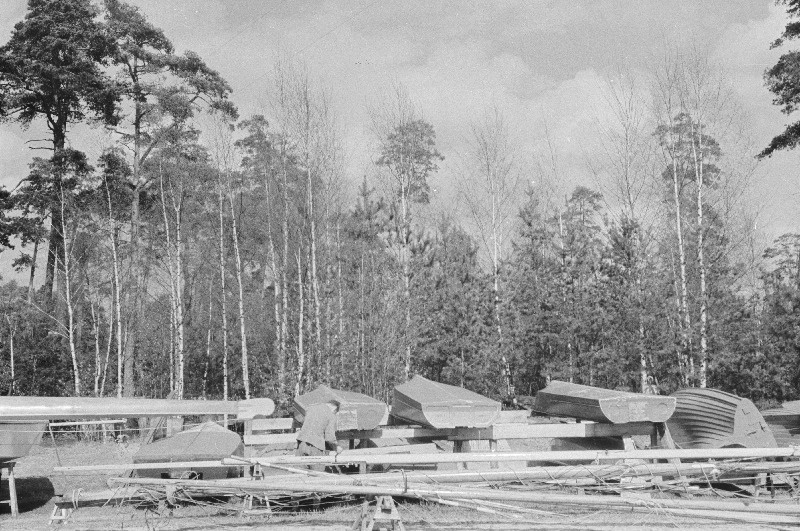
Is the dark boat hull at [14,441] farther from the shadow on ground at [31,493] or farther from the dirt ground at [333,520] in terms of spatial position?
the shadow on ground at [31,493]

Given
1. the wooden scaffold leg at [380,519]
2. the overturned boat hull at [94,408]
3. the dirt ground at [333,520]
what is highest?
the overturned boat hull at [94,408]

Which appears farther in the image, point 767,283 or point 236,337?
point 236,337

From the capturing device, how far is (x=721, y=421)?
1109cm

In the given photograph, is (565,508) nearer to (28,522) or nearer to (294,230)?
(28,522)

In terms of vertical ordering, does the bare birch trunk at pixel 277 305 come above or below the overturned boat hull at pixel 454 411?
above

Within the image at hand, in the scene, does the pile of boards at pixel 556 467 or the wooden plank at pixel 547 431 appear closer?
the pile of boards at pixel 556 467

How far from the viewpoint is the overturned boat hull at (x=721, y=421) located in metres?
11.0

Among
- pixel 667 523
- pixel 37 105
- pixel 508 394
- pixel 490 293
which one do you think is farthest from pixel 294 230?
pixel 667 523

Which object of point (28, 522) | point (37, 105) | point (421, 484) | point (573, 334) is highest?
point (37, 105)

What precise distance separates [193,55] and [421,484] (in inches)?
1020

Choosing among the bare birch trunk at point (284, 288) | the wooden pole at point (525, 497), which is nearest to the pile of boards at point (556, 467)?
the wooden pole at point (525, 497)

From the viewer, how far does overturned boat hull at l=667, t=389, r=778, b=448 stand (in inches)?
435

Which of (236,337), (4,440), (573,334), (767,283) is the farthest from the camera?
(236,337)

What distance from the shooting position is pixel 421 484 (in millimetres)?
7090
